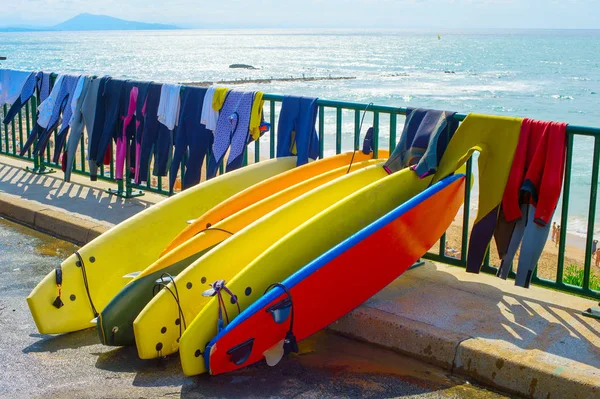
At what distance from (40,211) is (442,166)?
4.01 metres

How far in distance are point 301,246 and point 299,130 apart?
193 cm

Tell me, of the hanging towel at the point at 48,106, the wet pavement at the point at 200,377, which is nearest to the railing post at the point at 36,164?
the hanging towel at the point at 48,106

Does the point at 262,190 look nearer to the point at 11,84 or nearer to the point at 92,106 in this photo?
the point at 92,106

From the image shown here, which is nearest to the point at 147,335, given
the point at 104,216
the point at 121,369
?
the point at 121,369

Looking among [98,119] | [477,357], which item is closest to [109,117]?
[98,119]

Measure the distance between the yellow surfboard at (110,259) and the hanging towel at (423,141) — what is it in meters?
1.25

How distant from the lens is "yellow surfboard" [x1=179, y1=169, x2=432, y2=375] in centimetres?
402

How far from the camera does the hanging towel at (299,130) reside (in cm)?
614

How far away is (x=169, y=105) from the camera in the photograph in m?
7.09

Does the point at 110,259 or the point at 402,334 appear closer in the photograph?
the point at 402,334

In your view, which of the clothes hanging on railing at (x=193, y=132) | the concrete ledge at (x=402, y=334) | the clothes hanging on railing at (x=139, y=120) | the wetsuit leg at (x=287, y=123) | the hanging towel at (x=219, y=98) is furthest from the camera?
the clothes hanging on railing at (x=139, y=120)

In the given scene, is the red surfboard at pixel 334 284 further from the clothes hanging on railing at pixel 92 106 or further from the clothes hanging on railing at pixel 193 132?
the clothes hanging on railing at pixel 92 106

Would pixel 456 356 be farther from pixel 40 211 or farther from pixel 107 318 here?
pixel 40 211

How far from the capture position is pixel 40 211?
725 cm
